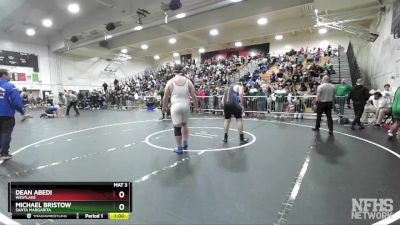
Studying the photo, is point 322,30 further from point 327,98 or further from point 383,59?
point 327,98

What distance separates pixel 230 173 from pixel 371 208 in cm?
180

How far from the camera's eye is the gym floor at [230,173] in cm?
256

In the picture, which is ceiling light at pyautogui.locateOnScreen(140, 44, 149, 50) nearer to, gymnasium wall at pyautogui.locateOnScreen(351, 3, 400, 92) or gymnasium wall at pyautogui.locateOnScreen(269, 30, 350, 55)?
gymnasium wall at pyautogui.locateOnScreen(269, 30, 350, 55)

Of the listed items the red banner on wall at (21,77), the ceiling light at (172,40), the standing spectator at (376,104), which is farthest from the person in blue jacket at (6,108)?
the red banner on wall at (21,77)

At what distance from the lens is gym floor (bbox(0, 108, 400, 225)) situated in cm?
256

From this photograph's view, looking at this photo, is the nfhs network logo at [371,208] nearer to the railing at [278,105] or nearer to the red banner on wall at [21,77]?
the railing at [278,105]

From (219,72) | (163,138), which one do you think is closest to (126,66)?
(219,72)

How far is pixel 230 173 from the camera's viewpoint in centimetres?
376

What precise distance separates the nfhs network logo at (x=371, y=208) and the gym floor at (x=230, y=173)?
0.06 m

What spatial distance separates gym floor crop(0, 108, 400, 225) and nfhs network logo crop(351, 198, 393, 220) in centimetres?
6

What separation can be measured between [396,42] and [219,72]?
13.5m
